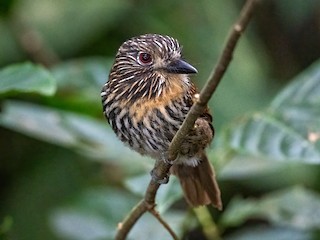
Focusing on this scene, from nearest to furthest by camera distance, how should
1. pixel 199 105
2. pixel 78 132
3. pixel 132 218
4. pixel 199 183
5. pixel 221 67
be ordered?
pixel 221 67 → pixel 199 105 → pixel 132 218 → pixel 199 183 → pixel 78 132

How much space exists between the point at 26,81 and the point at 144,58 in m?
0.38

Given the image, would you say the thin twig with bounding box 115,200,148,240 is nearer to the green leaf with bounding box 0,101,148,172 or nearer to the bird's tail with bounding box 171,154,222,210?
the bird's tail with bounding box 171,154,222,210

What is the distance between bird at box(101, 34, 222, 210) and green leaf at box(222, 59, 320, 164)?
0.21 m

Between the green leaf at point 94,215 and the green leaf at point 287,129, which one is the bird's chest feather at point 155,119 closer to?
the green leaf at point 287,129

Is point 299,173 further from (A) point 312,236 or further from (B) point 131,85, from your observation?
(B) point 131,85

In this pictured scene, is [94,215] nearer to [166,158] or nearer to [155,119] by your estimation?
[155,119]

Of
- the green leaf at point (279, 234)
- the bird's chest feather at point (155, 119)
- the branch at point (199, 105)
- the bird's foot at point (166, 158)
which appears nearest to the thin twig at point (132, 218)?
the branch at point (199, 105)

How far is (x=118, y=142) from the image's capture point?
3881mm

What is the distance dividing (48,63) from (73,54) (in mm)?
216

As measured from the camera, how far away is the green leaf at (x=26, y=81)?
9.50 feet

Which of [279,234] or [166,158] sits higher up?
[166,158]

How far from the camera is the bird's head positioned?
2.91 m

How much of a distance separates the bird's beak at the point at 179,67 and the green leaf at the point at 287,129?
0.46 m

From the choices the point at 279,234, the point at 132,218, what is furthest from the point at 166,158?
the point at 279,234
